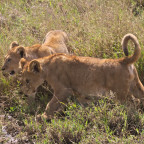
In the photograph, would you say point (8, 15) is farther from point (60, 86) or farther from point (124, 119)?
point (124, 119)

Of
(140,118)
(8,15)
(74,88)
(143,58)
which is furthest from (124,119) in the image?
(8,15)

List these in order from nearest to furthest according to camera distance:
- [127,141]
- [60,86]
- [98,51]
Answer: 1. [127,141]
2. [60,86]
3. [98,51]

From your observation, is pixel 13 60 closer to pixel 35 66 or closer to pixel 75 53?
pixel 35 66

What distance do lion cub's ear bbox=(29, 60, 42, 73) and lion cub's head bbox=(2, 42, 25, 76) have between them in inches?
33.1

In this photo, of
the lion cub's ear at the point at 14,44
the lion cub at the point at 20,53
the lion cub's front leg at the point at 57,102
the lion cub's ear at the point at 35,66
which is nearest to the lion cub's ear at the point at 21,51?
the lion cub at the point at 20,53

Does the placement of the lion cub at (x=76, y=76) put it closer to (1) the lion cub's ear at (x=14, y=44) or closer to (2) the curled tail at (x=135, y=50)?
(2) the curled tail at (x=135, y=50)

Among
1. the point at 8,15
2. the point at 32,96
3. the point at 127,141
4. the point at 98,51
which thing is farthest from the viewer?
the point at 8,15

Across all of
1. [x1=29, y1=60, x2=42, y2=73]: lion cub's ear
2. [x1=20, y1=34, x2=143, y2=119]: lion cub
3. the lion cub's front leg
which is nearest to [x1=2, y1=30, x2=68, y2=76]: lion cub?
[x1=20, y1=34, x2=143, y2=119]: lion cub

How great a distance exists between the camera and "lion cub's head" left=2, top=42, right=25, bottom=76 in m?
5.65

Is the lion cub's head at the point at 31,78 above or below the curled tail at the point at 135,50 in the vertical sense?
below

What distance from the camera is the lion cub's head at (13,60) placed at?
565 centimetres

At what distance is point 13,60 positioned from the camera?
5.68 meters

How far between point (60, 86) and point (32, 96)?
0.57m

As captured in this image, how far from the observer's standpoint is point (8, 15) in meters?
8.21
